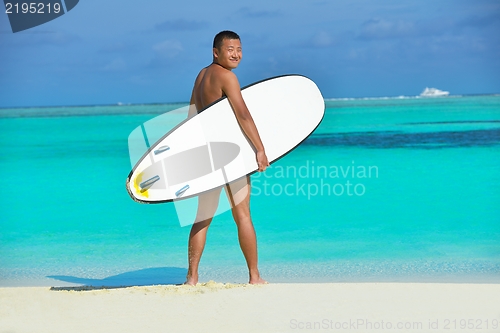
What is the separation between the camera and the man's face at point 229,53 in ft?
12.2

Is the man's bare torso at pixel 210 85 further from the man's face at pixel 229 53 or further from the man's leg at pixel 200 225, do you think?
the man's leg at pixel 200 225

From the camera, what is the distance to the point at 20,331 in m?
3.19

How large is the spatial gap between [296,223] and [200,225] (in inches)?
132

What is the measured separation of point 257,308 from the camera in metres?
3.38

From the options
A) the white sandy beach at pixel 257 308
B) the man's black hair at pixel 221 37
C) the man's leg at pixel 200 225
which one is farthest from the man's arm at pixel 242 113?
the white sandy beach at pixel 257 308

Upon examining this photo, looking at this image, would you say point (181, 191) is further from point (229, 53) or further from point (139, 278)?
point (139, 278)

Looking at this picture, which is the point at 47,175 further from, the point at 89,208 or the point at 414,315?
the point at 414,315

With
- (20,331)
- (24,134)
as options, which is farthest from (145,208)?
(24,134)

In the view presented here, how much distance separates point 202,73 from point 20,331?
159cm

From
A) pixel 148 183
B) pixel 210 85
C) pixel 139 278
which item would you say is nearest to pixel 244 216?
pixel 148 183

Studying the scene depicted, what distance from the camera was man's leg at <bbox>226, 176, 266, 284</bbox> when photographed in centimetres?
382

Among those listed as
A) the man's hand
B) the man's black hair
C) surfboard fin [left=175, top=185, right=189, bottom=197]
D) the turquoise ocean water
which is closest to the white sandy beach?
surfboard fin [left=175, top=185, right=189, bottom=197]

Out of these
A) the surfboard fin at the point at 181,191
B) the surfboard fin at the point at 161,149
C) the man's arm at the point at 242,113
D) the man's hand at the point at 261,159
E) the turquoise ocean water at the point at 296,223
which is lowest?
the turquoise ocean water at the point at 296,223

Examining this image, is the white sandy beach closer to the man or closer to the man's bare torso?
the man
